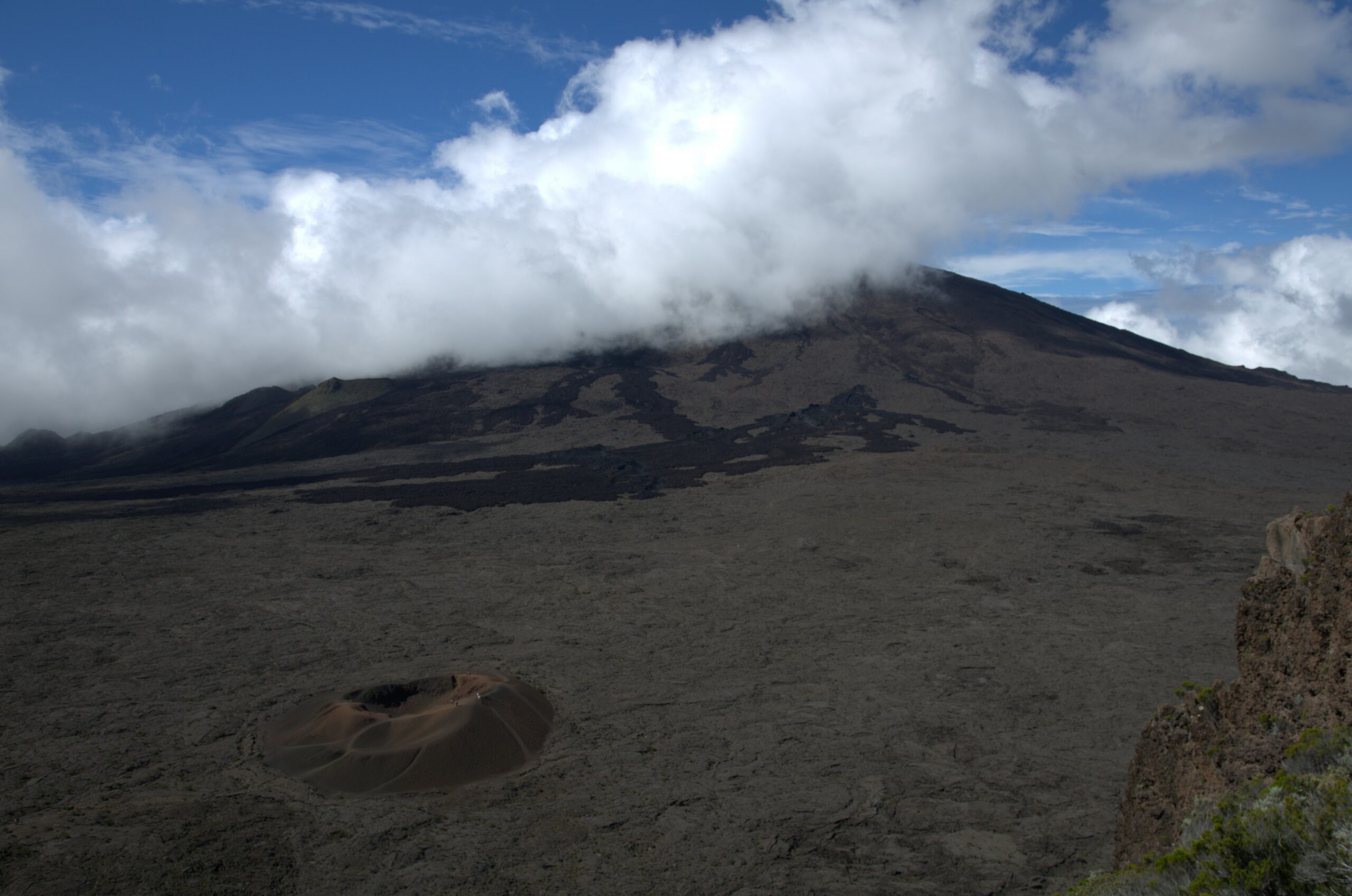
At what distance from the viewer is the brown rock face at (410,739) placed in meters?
9.75

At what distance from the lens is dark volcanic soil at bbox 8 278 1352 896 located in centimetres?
824

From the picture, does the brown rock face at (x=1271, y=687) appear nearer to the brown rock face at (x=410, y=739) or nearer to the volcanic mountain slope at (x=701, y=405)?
Answer: the brown rock face at (x=410, y=739)

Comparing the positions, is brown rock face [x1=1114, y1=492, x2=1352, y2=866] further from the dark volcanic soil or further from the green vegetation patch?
the dark volcanic soil

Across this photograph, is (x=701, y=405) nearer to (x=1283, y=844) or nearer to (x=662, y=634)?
(x=662, y=634)

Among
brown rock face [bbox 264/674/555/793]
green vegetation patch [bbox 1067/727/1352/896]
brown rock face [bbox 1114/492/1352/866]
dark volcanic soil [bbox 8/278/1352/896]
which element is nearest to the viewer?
green vegetation patch [bbox 1067/727/1352/896]

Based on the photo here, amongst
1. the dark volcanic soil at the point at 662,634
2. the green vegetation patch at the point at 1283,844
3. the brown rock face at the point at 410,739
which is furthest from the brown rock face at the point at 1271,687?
the brown rock face at the point at 410,739

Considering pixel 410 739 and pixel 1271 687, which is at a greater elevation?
pixel 1271 687

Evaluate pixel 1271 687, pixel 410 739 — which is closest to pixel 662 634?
pixel 410 739

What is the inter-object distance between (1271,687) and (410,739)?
9242 mm

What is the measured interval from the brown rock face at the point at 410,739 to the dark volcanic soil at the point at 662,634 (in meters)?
0.34

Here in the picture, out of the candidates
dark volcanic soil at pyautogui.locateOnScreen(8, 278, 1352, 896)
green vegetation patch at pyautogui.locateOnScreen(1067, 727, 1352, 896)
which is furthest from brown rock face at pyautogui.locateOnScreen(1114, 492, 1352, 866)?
dark volcanic soil at pyautogui.locateOnScreen(8, 278, 1352, 896)

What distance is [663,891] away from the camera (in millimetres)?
7500

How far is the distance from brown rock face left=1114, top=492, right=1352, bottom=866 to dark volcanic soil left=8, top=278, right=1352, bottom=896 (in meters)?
2.53

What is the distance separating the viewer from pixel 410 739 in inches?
411
